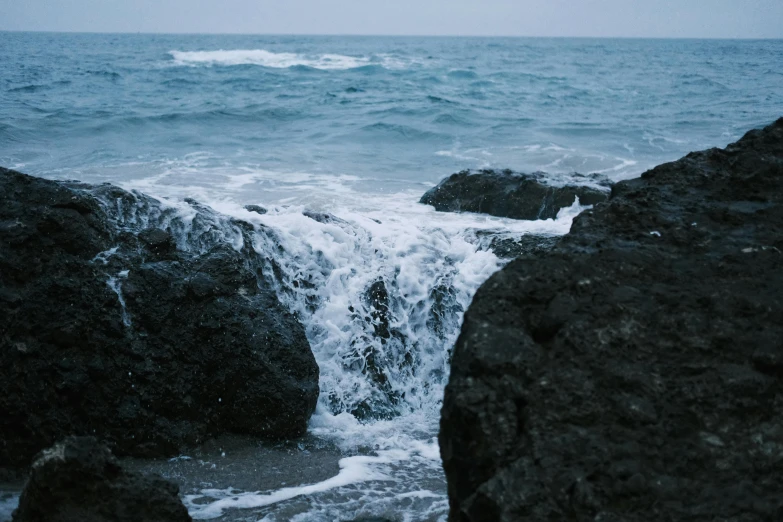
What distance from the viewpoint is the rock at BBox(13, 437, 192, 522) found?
255 centimetres

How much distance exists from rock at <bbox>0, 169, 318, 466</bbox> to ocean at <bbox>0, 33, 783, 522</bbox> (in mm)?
433

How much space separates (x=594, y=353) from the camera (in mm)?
2121

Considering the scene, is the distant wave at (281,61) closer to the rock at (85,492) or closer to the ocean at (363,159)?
the ocean at (363,159)

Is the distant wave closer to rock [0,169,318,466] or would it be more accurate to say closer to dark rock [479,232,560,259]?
dark rock [479,232,560,259]

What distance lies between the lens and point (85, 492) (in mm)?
2582

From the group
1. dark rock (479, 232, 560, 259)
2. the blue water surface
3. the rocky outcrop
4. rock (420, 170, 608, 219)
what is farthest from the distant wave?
the rocky outcrop

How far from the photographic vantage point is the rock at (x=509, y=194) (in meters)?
7.81

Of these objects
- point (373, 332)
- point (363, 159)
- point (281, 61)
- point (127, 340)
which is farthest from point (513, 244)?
point (281, 61)

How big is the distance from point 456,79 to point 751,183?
25932 mm

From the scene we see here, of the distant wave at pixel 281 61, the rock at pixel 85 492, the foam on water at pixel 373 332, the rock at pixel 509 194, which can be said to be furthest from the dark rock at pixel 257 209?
the distant wave at pixel 281 61

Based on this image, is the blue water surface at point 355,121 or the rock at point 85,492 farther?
the blue water surface at point 355,121

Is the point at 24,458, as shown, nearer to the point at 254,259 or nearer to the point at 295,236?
the point at 254,259

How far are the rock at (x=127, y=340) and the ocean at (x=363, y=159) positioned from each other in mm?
433

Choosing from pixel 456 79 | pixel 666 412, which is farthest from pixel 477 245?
pixel 456 79
